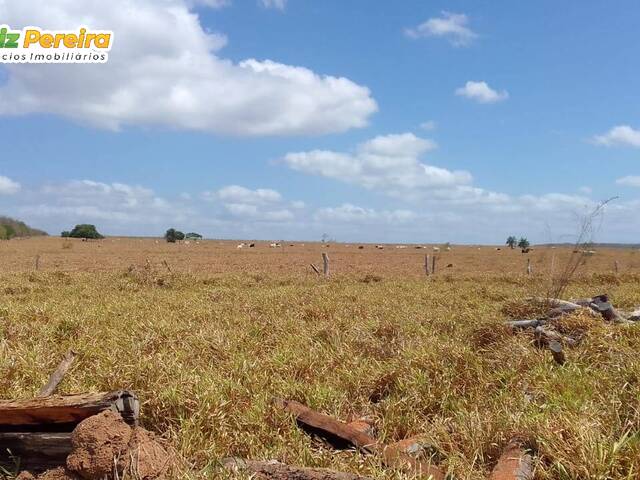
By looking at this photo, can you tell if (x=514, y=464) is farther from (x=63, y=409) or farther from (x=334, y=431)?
(x=63, y=409)

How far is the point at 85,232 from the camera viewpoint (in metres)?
102

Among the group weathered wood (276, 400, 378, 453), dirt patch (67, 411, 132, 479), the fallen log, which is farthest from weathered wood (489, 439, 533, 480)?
dirt patch (67, 411, 132, 479)

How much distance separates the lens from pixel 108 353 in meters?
6.34

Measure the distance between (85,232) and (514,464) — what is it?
109 meters

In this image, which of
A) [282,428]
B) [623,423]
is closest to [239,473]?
[282,428]

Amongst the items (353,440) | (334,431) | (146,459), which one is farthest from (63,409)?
(353,440)

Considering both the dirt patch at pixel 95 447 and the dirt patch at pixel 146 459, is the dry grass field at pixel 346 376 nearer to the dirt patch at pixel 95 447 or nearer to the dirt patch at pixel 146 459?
the dirt patch at pixel 146 459

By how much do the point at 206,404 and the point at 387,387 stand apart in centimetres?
198

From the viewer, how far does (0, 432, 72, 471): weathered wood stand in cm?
354

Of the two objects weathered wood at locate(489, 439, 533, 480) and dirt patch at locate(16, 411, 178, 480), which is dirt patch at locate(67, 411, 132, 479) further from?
weathered wood at locate(489, 439, 533, 480)

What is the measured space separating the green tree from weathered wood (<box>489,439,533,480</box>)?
10758cm

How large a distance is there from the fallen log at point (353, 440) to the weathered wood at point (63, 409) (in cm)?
145

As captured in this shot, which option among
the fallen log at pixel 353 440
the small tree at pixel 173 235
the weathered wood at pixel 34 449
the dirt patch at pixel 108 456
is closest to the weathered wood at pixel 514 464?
the fallen log at pixel 353 440

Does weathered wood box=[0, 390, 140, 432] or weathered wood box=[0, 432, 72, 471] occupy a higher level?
weathered wood box=[0, 390, 140, 432]
